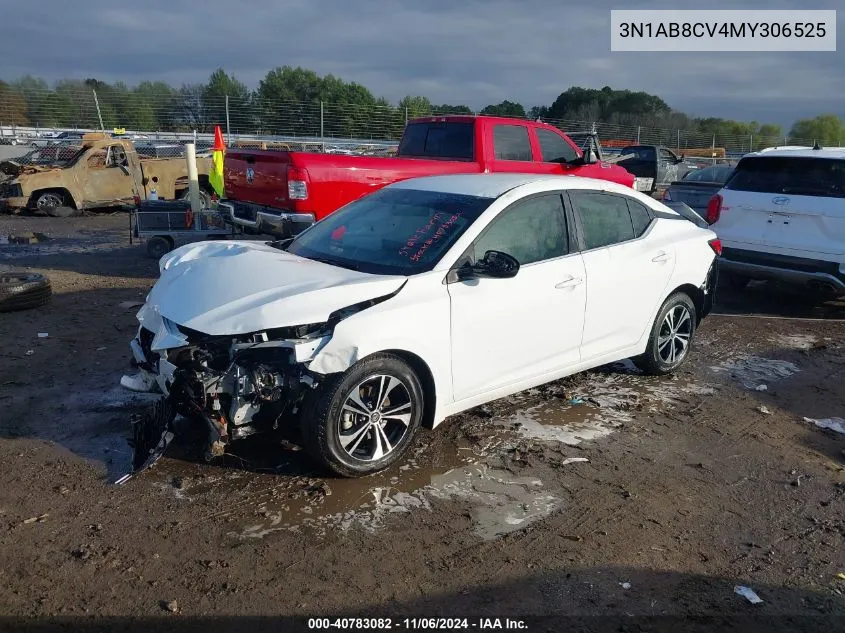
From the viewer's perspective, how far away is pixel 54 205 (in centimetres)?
1628

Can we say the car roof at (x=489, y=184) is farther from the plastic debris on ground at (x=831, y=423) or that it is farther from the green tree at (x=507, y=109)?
the green tree at (x=507, y=109)

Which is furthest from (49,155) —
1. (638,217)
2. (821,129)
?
(821,129)

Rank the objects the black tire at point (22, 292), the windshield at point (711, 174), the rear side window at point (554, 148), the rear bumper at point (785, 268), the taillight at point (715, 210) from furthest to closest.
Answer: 1. the windshield at point (711, 174)
2. the rear side window at point (554, 148)
3. the taillight at point (715, 210)
4. the rear bumper at point (785, 268)
5. the black tire at point (22, 292)

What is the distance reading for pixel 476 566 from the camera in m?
3.41

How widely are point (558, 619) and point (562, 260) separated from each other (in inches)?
102

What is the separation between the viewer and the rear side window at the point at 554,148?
1040cm

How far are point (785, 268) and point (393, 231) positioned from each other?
5.31 m

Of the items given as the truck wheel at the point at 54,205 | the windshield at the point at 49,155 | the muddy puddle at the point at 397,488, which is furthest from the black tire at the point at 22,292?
the windshield at the point at 49,155

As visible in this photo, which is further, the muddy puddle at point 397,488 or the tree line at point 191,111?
the tree line at point 191,111

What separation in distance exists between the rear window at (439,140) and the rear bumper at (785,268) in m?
3.53

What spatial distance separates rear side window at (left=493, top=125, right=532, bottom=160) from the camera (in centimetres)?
983

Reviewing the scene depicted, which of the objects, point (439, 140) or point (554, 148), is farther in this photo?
point (554, 148)

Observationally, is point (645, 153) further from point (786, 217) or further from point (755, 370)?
point (755, 370)

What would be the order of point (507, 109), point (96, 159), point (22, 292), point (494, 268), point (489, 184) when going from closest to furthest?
point (494, 268), point (489, 184), point (22, 292), point (96, 159), point (507, 109)
